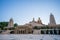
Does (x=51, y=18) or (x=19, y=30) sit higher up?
(x=51, y=18)

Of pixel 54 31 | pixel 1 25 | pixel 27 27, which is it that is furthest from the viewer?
pixel 1 25

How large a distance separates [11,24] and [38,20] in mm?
10188

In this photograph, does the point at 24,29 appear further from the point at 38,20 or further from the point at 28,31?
the point at 38,20

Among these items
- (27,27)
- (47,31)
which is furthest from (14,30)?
(47,31)

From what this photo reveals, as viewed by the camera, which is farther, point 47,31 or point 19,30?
point 19,30

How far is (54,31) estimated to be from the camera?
32938 mm

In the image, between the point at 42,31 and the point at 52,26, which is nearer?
the point at 42,31

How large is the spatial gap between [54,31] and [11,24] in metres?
17.1

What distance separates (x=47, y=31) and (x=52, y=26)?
4406 millimetres

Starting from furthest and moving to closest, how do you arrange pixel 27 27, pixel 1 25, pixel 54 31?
pixel 1 25
pixel 27 27
pixel 54 31

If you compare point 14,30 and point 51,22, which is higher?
point 51,22

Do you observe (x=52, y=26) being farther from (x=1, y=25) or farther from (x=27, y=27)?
(x=1, y=25)

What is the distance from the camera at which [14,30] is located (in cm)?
3703

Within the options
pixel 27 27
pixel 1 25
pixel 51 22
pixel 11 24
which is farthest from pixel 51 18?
pixel 1 25
